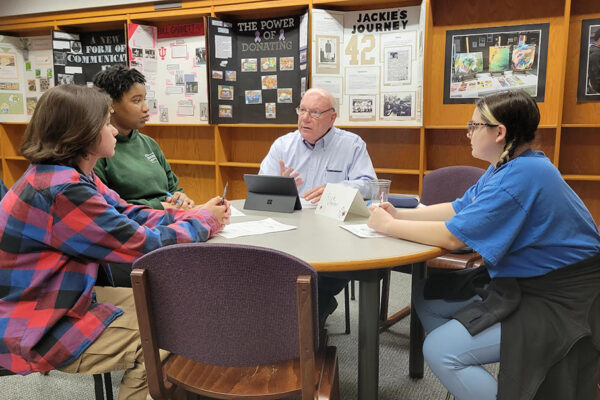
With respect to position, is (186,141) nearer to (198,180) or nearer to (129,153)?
(198,180)

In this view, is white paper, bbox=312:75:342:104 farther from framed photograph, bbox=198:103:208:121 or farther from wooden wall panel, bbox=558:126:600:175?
wooden wall panel, bbox=558:126:600:175

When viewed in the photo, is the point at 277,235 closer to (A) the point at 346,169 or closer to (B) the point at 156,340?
(B) the point at 156,340

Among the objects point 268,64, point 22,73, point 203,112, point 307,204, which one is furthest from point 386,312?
point 22,73

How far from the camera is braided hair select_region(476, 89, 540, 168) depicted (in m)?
1.49

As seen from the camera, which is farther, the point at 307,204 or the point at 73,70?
the point at 73,70

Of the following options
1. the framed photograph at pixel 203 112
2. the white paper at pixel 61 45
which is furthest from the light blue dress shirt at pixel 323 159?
the white paper at pixel 61 45

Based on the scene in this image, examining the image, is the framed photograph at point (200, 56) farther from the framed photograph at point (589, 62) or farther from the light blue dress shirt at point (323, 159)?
the framed photograph at point (589, 62)

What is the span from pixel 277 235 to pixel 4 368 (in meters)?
0.90

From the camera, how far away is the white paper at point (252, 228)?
1696mm

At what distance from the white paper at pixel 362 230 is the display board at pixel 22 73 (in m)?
4.91

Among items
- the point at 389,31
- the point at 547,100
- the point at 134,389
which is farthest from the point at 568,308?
the point at 389,31

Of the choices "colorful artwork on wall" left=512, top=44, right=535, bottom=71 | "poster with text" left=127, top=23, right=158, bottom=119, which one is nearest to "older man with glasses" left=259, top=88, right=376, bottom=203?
"colorful artwork on wall" left=512, top=44, right=535, bottom=71

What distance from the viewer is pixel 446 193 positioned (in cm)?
269

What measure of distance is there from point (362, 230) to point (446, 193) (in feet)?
3.76
